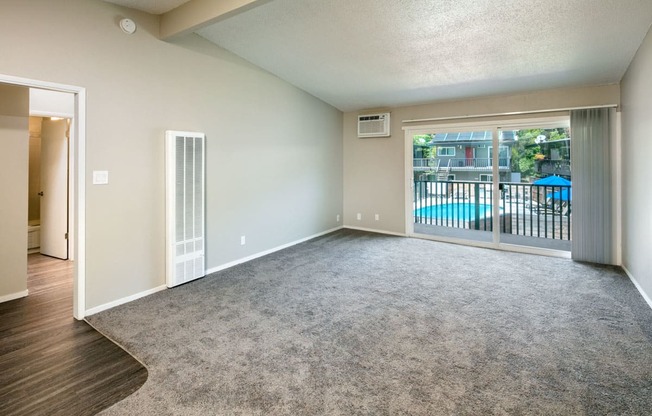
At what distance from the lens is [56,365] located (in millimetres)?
2145

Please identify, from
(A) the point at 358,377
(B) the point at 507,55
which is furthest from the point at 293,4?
(A) the point at 358,377

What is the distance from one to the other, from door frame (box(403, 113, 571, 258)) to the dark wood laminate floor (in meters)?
4.75

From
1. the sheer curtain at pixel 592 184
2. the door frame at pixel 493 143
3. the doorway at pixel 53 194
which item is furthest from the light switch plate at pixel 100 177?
the sheer curtain at pixel 592 184

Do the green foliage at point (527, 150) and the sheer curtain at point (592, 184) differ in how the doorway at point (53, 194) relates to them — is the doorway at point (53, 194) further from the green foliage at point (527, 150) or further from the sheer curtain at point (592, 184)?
the sheer curtain at point (592, 184)

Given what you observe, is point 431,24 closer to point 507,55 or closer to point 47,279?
point 507,55

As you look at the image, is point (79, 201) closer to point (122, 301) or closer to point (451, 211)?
point (122, 301)

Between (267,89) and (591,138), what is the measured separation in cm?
426

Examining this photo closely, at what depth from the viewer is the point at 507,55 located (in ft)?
11.8

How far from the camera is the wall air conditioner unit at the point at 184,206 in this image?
3.39 m

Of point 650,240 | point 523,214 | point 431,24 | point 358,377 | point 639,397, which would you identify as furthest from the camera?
point 523,214

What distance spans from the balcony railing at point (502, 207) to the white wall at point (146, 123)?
2.90m

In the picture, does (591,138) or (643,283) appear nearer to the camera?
(643,283)

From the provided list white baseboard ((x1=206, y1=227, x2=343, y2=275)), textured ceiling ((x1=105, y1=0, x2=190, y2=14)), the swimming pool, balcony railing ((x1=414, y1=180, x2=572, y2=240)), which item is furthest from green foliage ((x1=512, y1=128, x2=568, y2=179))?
textured ceiling ((x1=105, y1=0, x2=190, y2=14))

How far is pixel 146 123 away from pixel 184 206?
89 cm
